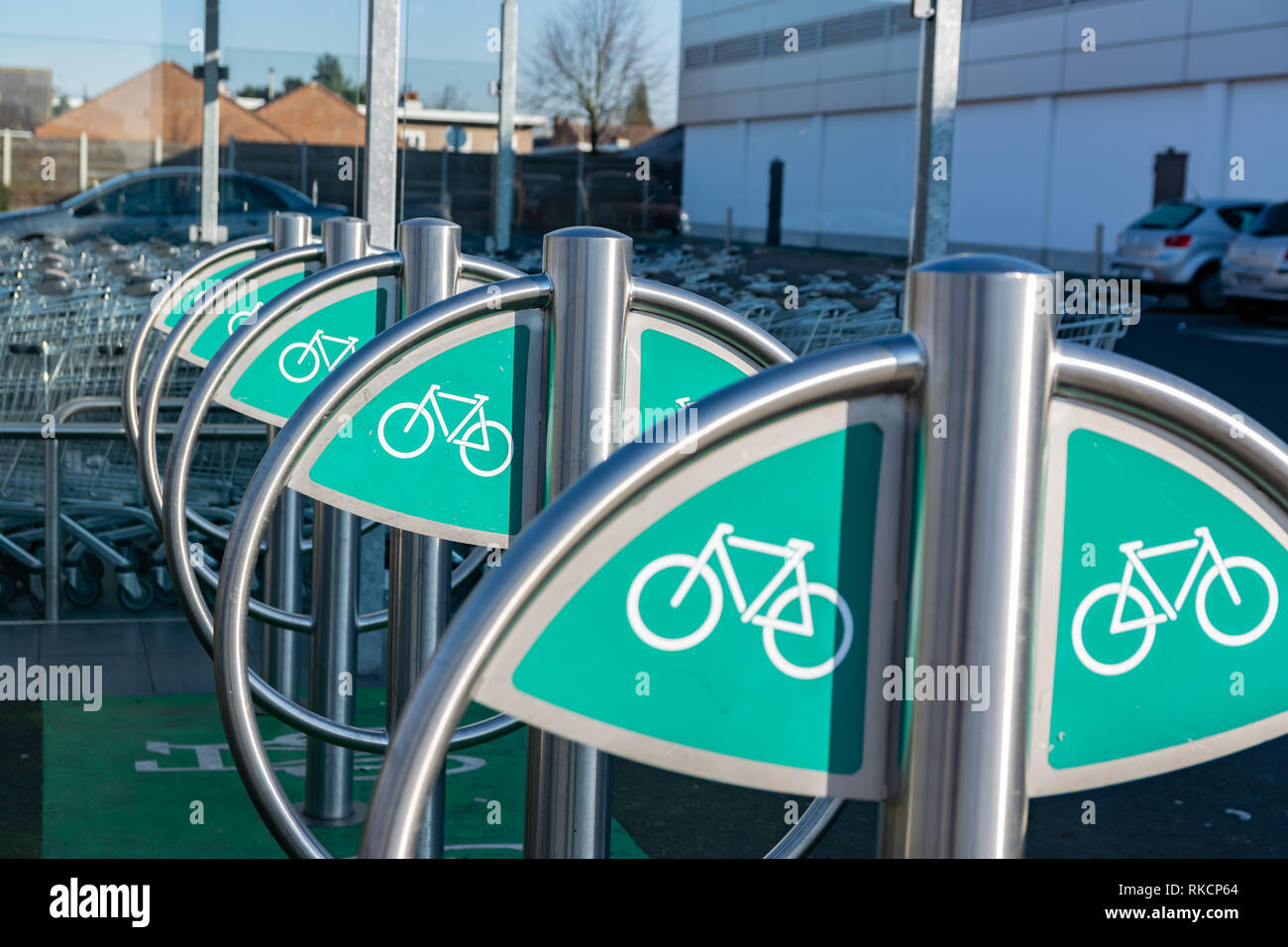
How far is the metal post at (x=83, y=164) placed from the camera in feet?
21.4

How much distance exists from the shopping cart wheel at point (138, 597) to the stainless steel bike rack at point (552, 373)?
174 inches

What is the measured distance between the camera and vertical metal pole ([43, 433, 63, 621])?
596 centimetres

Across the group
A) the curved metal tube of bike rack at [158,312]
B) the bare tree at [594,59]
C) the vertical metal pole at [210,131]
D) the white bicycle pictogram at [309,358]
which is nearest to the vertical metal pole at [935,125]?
the bare tree at [594,59]

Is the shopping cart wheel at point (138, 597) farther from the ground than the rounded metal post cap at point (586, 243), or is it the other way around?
the rounded metal post cap at point (586, 243)

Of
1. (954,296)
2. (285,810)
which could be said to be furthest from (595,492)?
(285,810)

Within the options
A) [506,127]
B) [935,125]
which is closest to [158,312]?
[506,127]

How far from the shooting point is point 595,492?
3.89 feet

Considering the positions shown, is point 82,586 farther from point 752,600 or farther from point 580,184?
point 752,600

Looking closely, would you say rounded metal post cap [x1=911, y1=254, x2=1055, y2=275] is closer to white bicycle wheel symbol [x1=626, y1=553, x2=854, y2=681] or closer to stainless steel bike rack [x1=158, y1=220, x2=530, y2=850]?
white bicycle wheel symbol [x1=626, y1=553, x2=854, y2=681]

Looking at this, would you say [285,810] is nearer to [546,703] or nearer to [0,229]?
[546,703]

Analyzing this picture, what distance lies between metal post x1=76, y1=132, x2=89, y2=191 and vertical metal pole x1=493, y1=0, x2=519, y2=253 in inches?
70.9

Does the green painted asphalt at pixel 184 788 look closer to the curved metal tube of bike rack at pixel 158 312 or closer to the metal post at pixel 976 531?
the curved metal tube of bike rack at pixel 158 312

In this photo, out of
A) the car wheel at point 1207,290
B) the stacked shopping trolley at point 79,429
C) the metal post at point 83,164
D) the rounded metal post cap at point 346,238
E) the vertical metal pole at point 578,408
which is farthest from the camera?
the car wheel at point 1207,290

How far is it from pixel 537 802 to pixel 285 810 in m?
0.36
